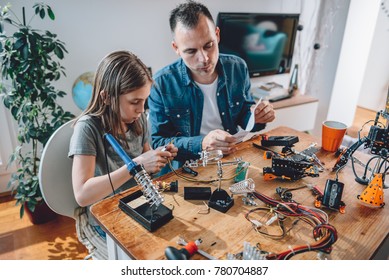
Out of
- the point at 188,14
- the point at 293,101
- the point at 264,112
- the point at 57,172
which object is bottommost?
the point at 293,101

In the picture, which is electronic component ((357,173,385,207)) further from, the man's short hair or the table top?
the table top

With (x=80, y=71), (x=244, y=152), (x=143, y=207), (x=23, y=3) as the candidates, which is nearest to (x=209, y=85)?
(x=244, y=152)

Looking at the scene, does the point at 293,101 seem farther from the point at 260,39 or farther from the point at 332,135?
the point at 332,135

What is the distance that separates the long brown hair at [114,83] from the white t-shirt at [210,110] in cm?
42

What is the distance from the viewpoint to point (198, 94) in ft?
4.96

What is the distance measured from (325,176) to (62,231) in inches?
67.8

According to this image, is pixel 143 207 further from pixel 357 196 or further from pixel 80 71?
pixel 80 71

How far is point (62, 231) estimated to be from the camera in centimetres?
203

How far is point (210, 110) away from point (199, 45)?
364 millimetres

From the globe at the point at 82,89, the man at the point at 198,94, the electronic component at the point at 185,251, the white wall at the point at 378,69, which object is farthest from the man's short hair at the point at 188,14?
the white wall at the point at 378,69

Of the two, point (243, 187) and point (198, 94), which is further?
point (198, 94)

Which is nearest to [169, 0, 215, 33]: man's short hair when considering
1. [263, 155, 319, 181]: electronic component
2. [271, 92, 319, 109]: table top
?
[263, 155, 319, 181]: electronic component

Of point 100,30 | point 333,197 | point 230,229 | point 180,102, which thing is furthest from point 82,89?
point 333,197
